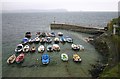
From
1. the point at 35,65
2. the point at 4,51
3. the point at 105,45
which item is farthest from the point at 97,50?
the point at 4,51

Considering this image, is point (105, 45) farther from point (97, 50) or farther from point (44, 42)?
point (44, 42)

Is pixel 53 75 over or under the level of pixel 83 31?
under

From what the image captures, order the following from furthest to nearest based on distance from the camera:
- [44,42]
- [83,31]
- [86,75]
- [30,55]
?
[83,31] < [44,42] < [30,55] < [86,75]

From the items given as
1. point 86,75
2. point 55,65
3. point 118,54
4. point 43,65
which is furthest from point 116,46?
point 43,65

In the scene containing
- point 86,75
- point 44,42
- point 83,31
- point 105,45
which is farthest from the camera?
point 83,31

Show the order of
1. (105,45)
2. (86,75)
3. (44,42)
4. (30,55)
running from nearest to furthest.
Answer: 1. (86,75)
2. (30,55)
3. (105,45)
4. (44,42)

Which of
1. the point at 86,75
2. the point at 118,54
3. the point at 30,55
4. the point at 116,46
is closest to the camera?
the point at 86,75

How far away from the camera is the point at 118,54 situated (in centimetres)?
4372

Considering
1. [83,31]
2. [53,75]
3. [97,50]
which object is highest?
[83,31]

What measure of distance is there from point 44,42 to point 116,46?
29536 millimetres

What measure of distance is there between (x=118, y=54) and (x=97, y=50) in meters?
15.8

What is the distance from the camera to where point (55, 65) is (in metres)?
45.1

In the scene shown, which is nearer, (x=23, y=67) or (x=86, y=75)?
(x=86, y=75)

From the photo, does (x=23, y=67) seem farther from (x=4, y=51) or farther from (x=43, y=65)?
(x=4, y=51)
